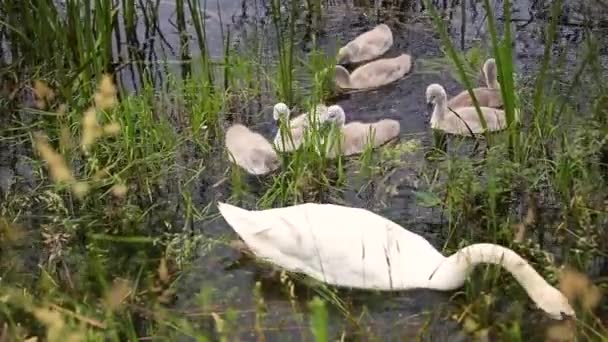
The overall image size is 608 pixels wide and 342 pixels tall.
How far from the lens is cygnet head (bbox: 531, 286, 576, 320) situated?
3.55 m

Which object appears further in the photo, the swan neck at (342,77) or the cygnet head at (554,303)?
the swan neck at (342,77)

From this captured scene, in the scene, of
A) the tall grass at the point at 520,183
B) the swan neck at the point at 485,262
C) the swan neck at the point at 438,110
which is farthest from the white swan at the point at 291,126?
the swan neck at the point at 485,262

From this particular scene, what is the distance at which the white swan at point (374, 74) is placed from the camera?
219 inches

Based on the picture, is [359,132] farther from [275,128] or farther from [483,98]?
[483,98]

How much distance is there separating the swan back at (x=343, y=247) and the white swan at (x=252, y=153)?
60 cm

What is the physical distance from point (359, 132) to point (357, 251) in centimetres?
113

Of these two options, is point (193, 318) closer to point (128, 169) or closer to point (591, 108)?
point (128, 169)

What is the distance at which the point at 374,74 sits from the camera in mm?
5605

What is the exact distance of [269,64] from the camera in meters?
5.77

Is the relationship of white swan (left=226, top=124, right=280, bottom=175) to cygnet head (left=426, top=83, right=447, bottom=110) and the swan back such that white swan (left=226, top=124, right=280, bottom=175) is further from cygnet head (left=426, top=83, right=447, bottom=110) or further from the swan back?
cygnet head (left=426, top=83, right=447, bottom=110)

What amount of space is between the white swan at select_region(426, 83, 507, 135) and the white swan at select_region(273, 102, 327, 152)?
536mm

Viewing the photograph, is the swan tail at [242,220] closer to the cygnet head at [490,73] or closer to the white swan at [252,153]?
the white swan at [252,153]

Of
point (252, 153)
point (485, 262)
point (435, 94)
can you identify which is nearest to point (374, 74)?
point (435, 94)

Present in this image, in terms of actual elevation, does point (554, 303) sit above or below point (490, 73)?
below
